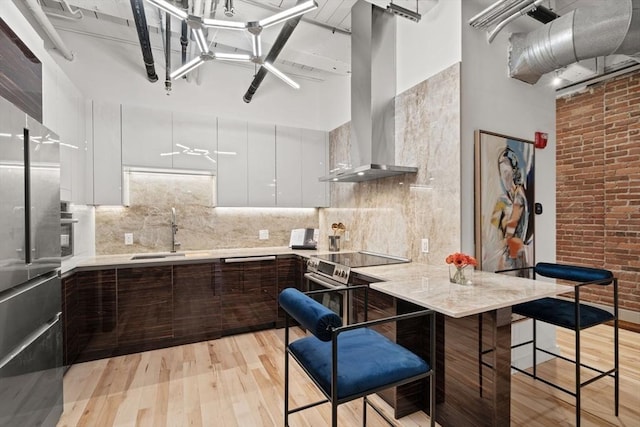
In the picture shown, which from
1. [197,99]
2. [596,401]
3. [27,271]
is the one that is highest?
[197,99]

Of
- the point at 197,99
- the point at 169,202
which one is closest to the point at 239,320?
the point at 169,202

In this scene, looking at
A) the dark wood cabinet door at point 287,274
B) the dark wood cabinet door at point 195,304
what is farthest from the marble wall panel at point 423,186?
the dark wood cabinet door at point 195,304

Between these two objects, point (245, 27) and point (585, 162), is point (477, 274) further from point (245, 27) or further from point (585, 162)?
point (585, 162)

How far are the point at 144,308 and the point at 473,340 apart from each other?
2.94 metres

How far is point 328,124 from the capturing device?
4.39 metres

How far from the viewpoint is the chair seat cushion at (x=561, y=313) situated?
77.2 inches

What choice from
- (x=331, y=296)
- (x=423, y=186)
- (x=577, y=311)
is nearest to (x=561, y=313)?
(x=577, y=311)

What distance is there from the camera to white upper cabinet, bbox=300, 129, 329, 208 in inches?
166

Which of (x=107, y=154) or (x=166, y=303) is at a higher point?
(x=107, y=154)

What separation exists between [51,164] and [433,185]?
2737 mm

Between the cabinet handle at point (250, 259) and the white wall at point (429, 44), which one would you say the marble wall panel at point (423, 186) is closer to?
the white wall at point (429, 44)

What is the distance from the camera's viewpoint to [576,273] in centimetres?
219

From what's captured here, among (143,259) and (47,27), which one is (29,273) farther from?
(47,27)

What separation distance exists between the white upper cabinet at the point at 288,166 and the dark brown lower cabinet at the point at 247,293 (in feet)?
3.03
